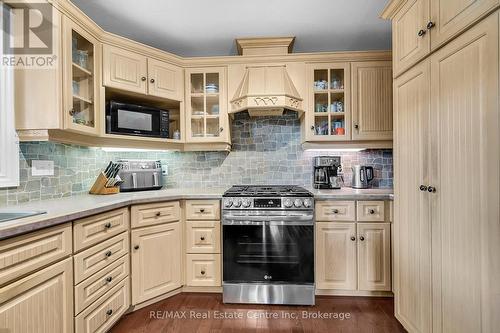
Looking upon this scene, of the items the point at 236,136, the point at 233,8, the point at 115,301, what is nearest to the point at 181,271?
the point at 115,301

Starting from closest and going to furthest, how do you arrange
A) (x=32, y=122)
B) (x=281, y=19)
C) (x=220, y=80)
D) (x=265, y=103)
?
(x=32, y=122), (x=281, y=19), (x=265, y=103), (x=220, y=80)

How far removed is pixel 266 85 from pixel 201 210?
137 centimetres

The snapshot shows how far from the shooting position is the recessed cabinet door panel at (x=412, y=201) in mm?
1378

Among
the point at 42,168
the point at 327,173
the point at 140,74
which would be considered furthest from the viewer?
the point at 327,173

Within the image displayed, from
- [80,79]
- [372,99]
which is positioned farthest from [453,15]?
[80,79]

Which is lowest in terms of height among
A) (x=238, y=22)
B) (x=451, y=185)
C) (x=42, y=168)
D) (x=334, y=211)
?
(x=334, y=211)

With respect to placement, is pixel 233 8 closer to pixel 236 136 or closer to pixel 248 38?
pixel 248 38

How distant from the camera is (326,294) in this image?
7.07 feet

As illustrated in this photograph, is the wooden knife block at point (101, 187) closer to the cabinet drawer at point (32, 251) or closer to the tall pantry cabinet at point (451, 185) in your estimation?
the cabinet drawer at point (32, 251)

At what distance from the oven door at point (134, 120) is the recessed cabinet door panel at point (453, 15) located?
223 cm

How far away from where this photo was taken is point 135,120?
225cm

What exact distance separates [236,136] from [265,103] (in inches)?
24.3

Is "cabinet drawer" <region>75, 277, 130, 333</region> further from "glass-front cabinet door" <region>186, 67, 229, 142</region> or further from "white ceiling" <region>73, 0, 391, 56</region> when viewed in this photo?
"white ceiling" <region>73, 0, 391, 56</region>

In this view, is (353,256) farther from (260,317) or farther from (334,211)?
(260,317)
